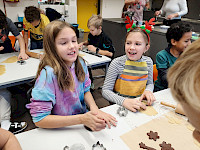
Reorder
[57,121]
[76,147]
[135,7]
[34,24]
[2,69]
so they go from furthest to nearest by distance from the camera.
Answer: [135,7] < [34,24] < [2,69] < [57,121] < [76,147]

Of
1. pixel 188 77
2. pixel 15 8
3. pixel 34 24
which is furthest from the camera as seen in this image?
pixel 15 8

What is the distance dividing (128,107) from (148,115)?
129 millimetres

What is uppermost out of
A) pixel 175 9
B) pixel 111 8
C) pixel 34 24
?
pixel 111 8

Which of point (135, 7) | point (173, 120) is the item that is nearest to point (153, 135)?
point (173, 120)

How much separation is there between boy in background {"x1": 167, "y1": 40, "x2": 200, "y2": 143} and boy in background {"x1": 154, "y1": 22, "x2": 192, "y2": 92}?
1.26m

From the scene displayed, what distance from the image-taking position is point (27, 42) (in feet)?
7.62

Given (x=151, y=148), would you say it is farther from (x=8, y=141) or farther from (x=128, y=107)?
(x=8, y=141)

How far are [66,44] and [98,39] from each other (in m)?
1.56

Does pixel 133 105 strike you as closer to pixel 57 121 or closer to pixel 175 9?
pixel 57 121

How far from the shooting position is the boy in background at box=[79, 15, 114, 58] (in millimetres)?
2340

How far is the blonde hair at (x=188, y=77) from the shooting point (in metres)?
0.30

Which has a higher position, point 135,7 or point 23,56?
point 135,7

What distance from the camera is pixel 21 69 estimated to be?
1667 millimetres

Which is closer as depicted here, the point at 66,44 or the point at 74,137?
the point at 74,137
